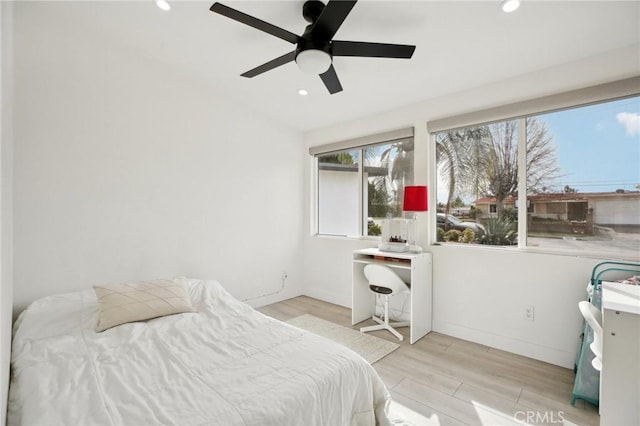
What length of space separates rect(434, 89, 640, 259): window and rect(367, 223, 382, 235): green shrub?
80 cm

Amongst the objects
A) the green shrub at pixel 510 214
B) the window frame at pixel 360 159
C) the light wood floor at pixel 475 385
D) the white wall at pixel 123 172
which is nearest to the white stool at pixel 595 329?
the light wood floor at pixel 475 385

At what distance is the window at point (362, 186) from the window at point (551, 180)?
0.50m

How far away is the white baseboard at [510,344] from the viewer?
2.39m

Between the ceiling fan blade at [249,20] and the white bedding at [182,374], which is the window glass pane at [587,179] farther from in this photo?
the ceiling fan blade at [249,20]

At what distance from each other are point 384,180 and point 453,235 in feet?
3.55

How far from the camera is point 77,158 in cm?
243

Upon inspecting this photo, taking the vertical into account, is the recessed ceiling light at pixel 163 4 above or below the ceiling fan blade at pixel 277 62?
above

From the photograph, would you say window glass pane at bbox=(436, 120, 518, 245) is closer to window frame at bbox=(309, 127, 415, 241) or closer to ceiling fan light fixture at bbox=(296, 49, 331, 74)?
→ window frame at bbox=(309, 127, 415, 241)

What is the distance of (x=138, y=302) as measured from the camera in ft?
6.83

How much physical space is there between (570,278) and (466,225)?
3.10 feet

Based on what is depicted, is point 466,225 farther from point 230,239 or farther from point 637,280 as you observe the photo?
point 230,239

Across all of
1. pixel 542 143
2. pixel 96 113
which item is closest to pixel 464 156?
pixel 542 143

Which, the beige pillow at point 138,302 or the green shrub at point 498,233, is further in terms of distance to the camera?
the green shrub at point 498,233

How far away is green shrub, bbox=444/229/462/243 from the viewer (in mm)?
3104
